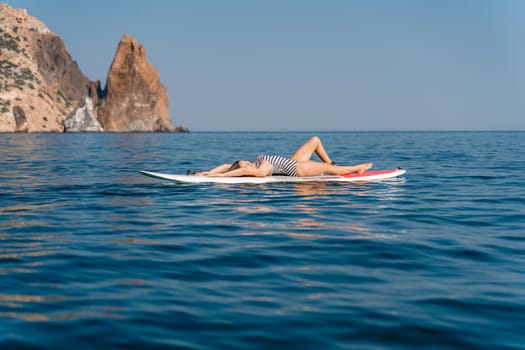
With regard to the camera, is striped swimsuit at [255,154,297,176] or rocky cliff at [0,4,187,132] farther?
rocky cliff at [0,4,187,132]

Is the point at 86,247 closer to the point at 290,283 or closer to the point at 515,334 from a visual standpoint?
the point at 290,283

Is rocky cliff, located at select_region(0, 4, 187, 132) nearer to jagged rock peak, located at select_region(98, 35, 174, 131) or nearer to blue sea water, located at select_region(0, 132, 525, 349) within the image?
jagged rock peak, located at select_region(98, 35, 174, 131)

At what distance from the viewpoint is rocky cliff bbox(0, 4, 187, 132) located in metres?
134

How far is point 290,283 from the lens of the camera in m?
4.71

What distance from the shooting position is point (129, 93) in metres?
151

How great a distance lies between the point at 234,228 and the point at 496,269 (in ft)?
11.3

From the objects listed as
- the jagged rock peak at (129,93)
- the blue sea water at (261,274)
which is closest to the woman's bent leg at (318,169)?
the blue sea water at (261,274)

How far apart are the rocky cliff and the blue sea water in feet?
424

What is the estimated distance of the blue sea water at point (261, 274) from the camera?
3551mm

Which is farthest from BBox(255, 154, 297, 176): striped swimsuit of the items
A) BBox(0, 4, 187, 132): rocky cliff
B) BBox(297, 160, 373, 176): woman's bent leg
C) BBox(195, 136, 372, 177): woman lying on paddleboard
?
BBox(0, 4, 187, 132): rocky cliff

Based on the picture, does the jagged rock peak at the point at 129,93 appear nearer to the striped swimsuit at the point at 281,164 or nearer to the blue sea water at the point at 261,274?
the striped swimsuit at the point at 281,164

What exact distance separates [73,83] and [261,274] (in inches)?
6502

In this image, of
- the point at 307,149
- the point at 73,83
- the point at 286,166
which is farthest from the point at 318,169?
the point at 73,83

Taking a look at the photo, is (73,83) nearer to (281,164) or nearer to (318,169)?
(318,169)
